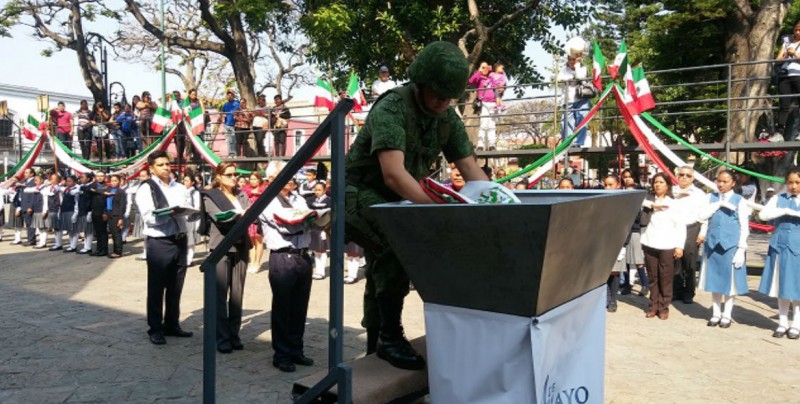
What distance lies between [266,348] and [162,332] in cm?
113

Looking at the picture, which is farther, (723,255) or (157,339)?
(723,255)

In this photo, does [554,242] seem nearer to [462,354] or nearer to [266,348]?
[462,354]

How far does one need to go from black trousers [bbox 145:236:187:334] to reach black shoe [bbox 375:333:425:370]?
4.17m

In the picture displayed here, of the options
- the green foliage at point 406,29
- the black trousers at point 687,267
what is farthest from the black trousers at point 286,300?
the green foliage at point 406,29

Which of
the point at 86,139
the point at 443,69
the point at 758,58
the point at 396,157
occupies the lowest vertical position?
the point at 396,157

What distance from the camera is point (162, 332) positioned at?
634cm

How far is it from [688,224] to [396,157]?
638cm

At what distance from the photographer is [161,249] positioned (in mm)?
6266

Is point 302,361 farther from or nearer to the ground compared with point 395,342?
nearer to the ground

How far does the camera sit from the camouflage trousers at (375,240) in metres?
2.64

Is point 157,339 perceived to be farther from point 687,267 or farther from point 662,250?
point 687,267

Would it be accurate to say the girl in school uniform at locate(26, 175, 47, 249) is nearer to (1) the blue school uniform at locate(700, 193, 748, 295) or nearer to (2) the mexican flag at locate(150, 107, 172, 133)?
(2) the mexican flag at locate(150, 107, 172, 133)

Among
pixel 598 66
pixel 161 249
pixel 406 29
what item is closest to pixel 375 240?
pixel 161 249

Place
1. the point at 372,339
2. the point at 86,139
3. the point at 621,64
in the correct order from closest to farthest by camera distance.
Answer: the point at 372,339, the point at 621,64, the point at 86,139
